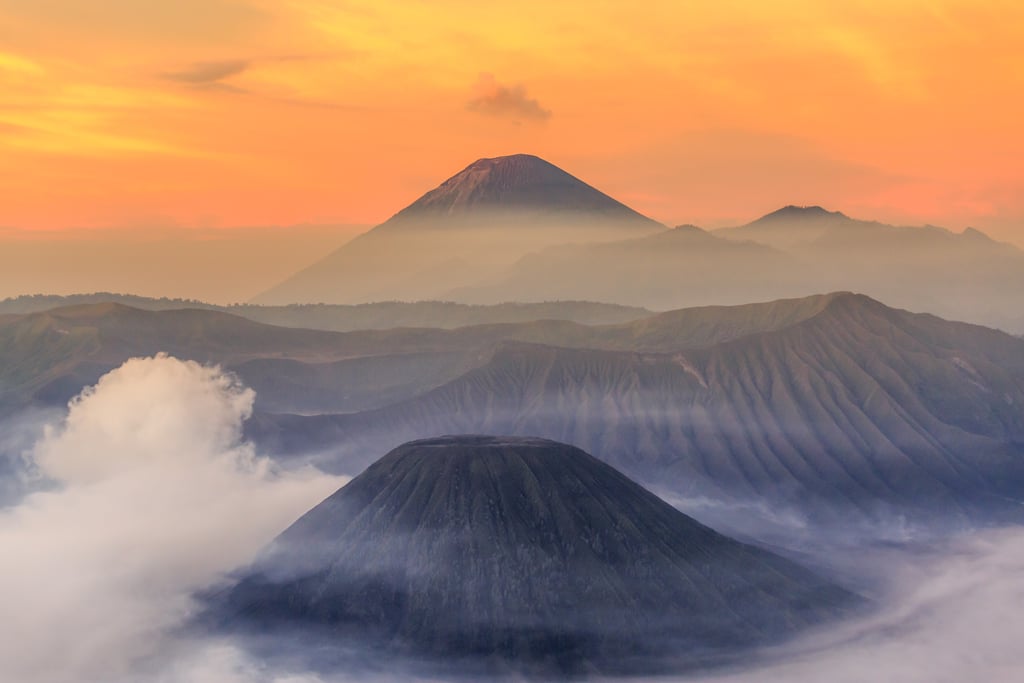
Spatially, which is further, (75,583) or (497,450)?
(75,583)

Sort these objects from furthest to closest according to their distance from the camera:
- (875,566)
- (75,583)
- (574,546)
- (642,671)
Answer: (875,566) < (75,583) < (574,546) < (642,671)

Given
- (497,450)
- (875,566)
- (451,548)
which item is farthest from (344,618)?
(875,566)

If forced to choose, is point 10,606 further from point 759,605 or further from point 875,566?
point 875,566

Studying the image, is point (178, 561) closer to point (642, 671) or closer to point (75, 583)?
point (75, 583)

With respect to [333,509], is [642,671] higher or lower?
lower

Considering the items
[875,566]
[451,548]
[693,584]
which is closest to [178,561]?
[451,548]

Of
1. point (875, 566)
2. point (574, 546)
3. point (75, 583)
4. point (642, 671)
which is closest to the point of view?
point (642, 671)
